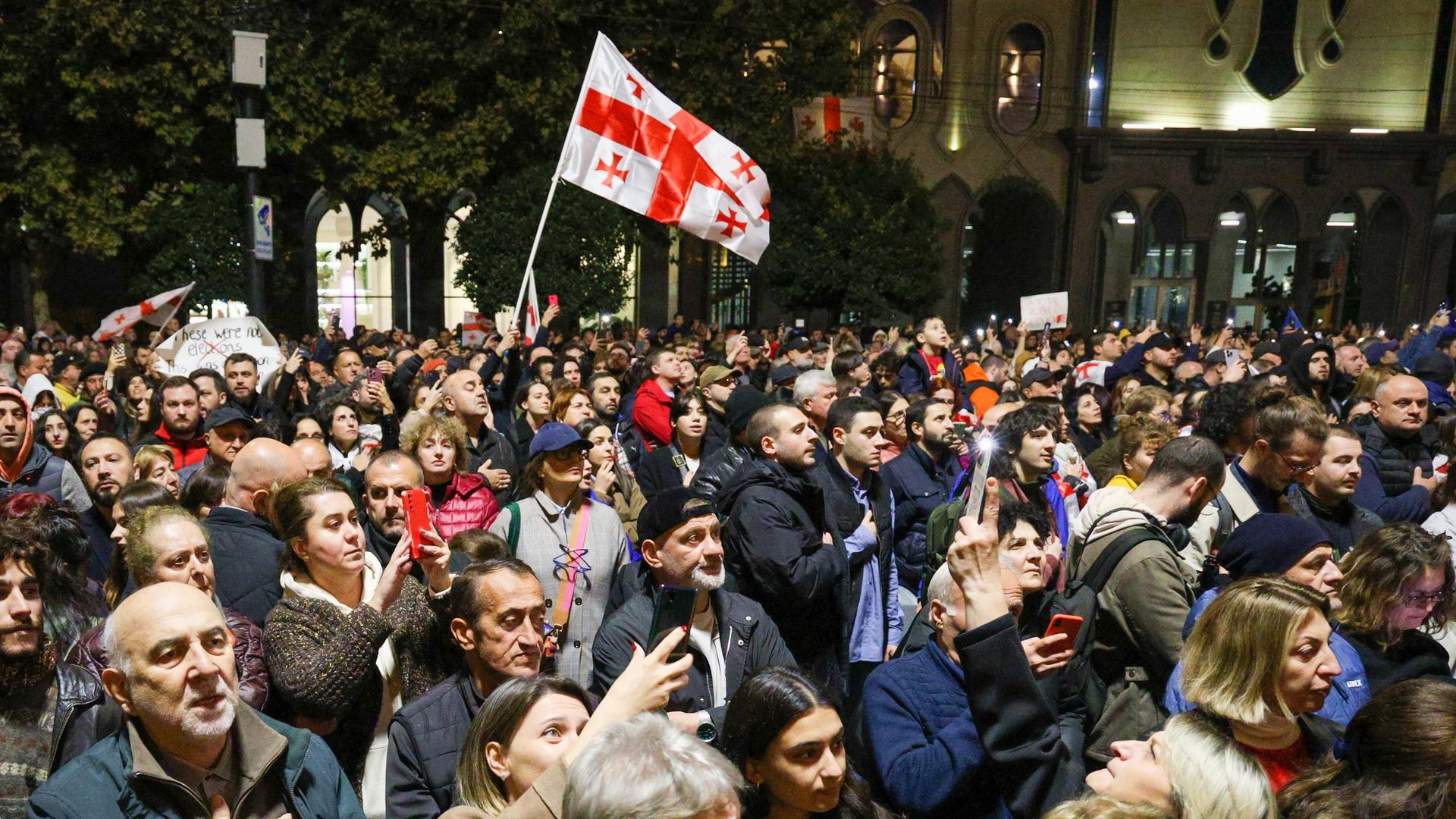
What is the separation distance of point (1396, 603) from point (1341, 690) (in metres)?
0.58

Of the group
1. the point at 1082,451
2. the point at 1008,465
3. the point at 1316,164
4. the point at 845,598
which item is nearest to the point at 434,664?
the point at 845,598

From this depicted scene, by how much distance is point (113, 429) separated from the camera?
9.16 metres

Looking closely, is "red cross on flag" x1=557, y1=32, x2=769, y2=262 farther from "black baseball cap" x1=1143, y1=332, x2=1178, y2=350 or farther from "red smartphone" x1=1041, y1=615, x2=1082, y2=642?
"red smartphone" x1=1041, y1=615, x2=1082, y2=642

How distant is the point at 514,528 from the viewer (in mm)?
5008

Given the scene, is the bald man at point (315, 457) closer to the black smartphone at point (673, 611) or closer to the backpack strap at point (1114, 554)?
the black smartphone at point (673, 611)

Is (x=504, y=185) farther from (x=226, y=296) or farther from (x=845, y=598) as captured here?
(x=845, y=598)

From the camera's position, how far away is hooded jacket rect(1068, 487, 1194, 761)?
380 centimetres

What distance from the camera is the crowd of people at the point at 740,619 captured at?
2670 millimetres

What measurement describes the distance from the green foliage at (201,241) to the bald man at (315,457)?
1623cm

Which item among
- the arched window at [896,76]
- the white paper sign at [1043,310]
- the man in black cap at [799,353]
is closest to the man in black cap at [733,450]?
the man in black cap at [799,353]

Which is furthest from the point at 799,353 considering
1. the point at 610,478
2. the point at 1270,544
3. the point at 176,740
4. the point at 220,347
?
the point at 176,740

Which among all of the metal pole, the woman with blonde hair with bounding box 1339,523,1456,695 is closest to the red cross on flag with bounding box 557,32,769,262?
the metal pole

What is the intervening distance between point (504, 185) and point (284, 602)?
56.5 feet

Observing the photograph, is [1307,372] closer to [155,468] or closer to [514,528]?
[514,528]
